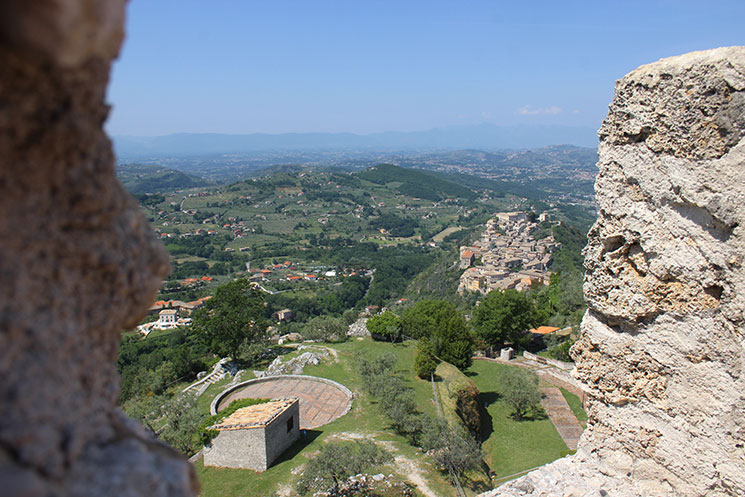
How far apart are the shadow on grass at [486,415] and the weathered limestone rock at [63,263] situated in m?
21.6

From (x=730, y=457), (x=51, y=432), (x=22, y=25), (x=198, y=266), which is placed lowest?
(x=198, y=266)

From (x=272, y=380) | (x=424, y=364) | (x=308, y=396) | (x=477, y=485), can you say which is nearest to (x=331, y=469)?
(x=477, y=485)

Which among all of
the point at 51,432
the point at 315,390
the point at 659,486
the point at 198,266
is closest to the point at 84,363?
the point at 51,432

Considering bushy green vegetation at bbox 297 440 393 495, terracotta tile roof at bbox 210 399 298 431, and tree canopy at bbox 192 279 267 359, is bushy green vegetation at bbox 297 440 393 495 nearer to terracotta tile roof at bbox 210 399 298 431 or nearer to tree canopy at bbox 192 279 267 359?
terracotta tile roof at bbox 210 399 298 431

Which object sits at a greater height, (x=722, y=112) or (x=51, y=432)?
(x=722, y=112)

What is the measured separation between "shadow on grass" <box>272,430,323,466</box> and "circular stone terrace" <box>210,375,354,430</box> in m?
0.91

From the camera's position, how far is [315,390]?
23000mm

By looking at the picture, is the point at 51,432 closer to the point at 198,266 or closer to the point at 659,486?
the point at 659,486

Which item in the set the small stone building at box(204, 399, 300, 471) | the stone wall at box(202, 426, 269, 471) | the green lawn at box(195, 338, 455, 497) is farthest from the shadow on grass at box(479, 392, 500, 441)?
the stone wall at box(202, 426, 269, 471)

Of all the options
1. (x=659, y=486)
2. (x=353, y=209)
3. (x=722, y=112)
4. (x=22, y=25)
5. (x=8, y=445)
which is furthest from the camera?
(x=353, y=209)

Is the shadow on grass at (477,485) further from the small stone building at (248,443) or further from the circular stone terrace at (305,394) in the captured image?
the circular stone terrace at (305,394)

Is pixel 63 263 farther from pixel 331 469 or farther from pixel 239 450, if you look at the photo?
pixel 239 450

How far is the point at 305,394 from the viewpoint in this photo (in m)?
22.5

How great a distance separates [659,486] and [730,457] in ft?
3.52
